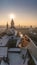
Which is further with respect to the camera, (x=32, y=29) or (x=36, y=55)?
(x=32, y=29)

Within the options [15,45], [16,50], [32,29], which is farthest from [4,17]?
[32,29]

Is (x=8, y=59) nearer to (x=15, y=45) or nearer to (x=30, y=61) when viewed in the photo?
(x=30, y=61)

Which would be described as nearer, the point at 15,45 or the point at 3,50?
the point at 3,50

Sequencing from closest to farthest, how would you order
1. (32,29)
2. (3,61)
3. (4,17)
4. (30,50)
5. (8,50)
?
(3,61) → (8,50) → (30,50) → (4,17) → (32,29)

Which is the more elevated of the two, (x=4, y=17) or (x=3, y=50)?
(x=4, y=17)

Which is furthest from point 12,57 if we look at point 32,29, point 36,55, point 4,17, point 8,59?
point 32,29

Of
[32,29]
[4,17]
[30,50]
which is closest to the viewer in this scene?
[30,50]

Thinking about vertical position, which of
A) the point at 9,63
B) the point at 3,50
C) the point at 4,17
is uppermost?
the point at 4,17

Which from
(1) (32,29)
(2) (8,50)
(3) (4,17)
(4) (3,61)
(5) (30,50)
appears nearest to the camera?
(4) (3,61)

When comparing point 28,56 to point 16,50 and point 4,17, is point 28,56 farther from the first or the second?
point 4,17
